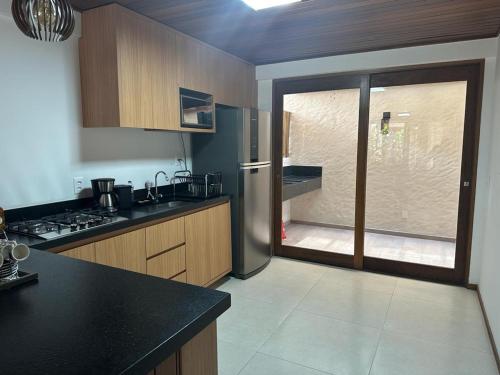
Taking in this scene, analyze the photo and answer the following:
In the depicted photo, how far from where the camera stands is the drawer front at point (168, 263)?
2.51m

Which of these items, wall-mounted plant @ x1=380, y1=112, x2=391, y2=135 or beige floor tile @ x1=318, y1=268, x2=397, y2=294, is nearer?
beige floor tile @ x1=318, y1=268, x2=397, y2=294

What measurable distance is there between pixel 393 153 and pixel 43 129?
10.5 ft

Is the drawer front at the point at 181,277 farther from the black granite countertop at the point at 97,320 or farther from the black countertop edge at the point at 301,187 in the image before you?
the black countertop edge at the point at 301,187

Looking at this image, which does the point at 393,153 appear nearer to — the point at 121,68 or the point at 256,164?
the point at 256,164

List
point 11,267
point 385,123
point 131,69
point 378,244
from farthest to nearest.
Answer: point 378,244 < point 385,123 < point 131,69 < point 11,267

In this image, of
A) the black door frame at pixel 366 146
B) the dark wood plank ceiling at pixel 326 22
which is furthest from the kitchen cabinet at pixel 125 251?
the black door frame at pixel 366 146

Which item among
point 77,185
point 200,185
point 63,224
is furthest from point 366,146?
point 63,224

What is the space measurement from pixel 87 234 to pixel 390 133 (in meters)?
3.01

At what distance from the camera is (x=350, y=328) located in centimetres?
255

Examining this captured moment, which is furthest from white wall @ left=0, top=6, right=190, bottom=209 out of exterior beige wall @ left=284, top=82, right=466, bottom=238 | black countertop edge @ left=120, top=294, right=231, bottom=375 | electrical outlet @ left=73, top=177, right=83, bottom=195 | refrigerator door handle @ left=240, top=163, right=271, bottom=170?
exterior beige wall @ left=284, top=82, right=466, bottom=238

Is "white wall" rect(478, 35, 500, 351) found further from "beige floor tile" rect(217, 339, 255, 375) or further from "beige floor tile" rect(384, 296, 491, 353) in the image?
"beige floor tile" rect(217, 339, 255, 375)

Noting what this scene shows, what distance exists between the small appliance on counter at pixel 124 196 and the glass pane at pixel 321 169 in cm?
197

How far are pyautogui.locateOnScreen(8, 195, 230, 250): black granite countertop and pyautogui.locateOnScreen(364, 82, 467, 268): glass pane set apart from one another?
1704 mm

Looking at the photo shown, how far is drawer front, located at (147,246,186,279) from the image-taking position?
98.8 inches
